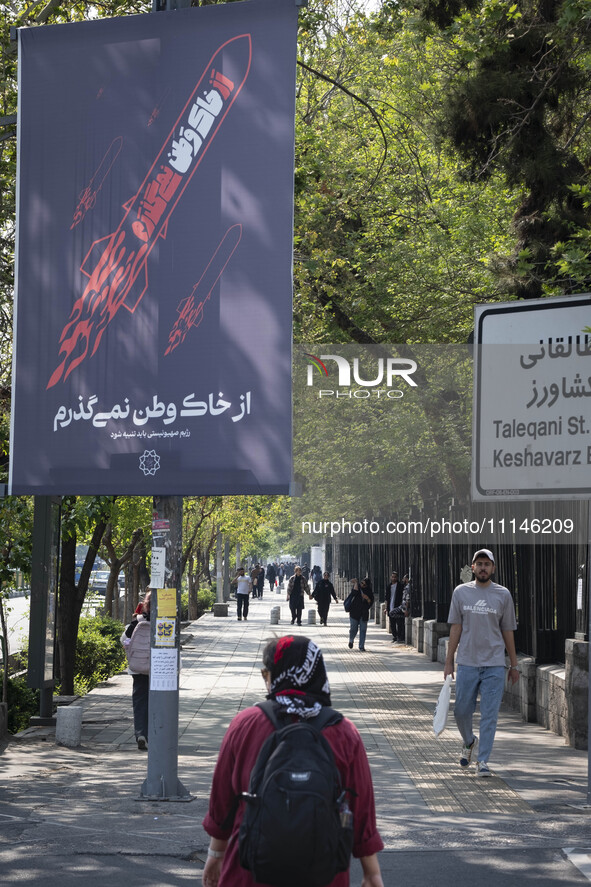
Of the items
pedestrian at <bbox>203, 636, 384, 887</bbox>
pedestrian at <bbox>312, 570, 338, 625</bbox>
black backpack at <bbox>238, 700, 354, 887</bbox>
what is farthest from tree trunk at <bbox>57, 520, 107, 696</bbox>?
pedestrian at <bbox>312, 570, 338, 625</bbox>

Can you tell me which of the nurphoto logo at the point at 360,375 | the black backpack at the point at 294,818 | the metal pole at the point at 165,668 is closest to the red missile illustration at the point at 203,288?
the metal pole at the point at 165,668

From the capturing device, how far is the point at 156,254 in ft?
32.8

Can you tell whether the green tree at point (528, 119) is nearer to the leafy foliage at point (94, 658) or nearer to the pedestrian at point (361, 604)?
the leafy foliage at point (94, 658)

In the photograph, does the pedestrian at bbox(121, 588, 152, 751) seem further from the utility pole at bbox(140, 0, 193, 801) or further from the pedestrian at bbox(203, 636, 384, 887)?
the pedestrian at bbox(203, 636, 384, 887)

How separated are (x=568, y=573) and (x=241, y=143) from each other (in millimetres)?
6716

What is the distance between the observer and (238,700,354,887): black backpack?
129 inches

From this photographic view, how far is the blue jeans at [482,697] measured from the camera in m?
10.1

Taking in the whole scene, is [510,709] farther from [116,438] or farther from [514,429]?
[116,438]

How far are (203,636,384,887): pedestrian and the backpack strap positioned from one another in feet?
0.04

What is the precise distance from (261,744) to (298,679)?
0.75ft

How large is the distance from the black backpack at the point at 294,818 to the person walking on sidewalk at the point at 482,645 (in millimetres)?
6859

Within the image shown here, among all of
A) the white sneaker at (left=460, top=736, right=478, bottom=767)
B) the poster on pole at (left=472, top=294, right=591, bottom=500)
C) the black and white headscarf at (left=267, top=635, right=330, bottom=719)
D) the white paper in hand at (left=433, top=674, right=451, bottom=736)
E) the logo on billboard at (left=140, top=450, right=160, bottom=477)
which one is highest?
the poster on pole at (left=472, top=294, right=591, bottom=500)

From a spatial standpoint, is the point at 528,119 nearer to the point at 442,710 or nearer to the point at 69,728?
the point at 442,710

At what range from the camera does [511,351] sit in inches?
388
